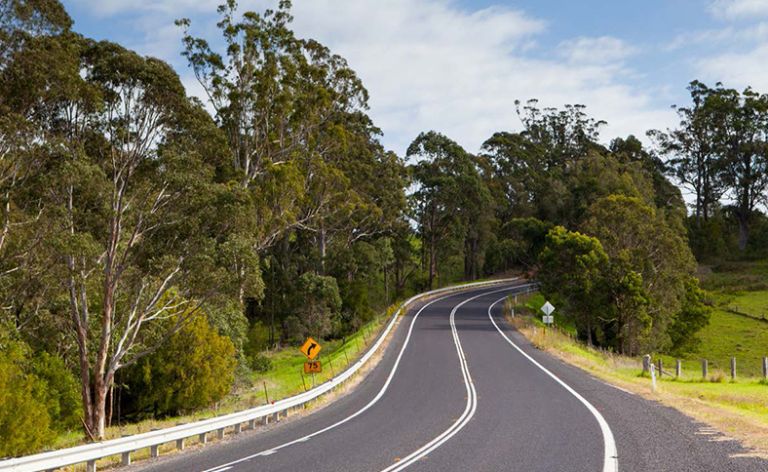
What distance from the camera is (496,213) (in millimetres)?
88500

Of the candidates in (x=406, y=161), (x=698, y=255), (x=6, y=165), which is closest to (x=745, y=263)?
(x=698, y=255)

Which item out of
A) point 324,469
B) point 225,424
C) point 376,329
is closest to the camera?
point 324,469

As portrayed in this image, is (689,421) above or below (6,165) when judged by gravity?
below

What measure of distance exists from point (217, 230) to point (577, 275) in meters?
27.6

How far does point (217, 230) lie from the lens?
27.2 meters

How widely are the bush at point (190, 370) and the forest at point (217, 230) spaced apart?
0.31 feet

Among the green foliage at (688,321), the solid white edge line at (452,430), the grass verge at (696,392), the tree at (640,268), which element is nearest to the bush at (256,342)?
the grass verge at (696,392)

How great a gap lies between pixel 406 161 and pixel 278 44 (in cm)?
3399

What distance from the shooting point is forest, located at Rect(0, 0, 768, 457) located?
24.4 meters

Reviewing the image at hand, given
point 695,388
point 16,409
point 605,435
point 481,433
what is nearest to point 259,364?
point 16,409

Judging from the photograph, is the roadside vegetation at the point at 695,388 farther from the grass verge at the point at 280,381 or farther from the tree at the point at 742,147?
the tree at the point at 742,147

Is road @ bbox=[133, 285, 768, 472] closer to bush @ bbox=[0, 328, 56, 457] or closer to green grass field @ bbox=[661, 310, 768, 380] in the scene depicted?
bush @ bbox=[0, 328, 56, 457]

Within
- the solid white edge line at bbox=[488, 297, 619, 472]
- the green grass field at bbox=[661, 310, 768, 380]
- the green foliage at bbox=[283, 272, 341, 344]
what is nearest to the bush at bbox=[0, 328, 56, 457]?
the solid white edge line at bbox=[488, 297, 619, 472]

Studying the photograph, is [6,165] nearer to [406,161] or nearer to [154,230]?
[154,230]
